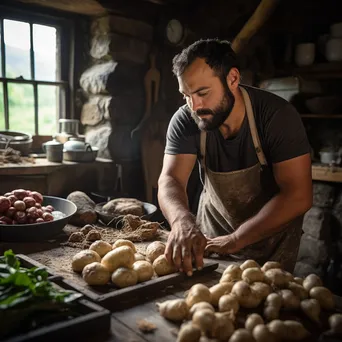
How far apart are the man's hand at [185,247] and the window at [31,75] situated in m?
2.35

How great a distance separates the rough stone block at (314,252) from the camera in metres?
4.07

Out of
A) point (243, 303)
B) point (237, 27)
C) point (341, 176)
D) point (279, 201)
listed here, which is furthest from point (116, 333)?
point (237, 27)

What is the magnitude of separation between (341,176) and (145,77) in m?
2.05

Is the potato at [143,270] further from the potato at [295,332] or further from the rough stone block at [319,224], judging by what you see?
the rough stone block at [319,224]

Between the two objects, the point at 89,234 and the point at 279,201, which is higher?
the point at 279,201

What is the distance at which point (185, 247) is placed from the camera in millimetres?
1729

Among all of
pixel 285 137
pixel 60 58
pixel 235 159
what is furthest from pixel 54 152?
pixel 285 137

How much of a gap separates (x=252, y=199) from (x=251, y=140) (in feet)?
1.13

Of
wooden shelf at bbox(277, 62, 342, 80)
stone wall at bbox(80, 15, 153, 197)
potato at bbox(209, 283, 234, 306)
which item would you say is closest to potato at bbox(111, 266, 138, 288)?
potato at bbox(209, 283, 234, 306)

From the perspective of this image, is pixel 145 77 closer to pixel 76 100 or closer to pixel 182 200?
pixel 76 100

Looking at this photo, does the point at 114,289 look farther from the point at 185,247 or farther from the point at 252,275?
the point at 252,275

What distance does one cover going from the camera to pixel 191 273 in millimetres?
1674

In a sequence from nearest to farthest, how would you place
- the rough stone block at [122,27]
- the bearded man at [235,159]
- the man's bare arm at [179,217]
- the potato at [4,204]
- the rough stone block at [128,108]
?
the man's bare arm at [179,217] → the bearded man at [235,159] → the potato at [4,204] → the rough stone block at [122,27] → the rough stone block at [128,108]

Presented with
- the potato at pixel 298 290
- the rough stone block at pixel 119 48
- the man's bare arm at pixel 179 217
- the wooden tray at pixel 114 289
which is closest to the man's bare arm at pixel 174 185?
the man's bare arm at pixel 179 217
